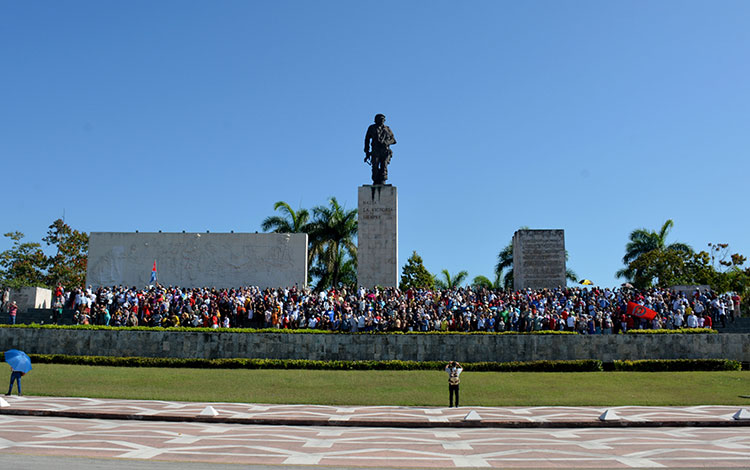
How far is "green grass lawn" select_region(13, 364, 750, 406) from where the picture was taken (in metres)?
15.9

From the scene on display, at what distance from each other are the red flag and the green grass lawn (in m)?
3.53

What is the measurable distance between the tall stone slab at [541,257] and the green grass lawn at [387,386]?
12.3 meters

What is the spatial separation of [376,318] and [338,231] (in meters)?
16.4

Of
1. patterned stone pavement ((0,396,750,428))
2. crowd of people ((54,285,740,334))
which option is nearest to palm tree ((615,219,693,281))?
crowd of people ((54,285,740,334))

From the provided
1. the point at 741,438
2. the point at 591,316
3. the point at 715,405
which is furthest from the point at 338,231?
the point at 741,438

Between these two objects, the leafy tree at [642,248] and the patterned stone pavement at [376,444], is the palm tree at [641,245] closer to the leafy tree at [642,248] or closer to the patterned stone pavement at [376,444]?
the leafy tree at [642,248]

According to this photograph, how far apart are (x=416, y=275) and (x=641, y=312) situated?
21.0m

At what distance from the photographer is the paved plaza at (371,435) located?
28.3 ft

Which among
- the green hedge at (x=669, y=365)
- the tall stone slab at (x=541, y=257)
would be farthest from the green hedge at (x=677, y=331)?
the tall stone slab at (x=541, y=257)

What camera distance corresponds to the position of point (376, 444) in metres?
10.1

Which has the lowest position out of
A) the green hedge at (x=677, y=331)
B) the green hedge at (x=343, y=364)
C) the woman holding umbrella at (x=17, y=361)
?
the green hedge at (x=343, y=364)

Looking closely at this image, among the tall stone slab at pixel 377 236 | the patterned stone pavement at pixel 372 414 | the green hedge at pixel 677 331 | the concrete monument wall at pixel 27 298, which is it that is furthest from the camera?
the tall stone slab at pixel 377 236

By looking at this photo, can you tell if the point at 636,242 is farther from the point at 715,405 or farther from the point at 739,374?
the point at 715,405

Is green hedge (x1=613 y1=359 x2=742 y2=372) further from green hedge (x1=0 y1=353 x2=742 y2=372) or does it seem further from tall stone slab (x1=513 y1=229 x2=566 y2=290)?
tall stone slab (x1=513 y1=229 x2=566 y2=290)
